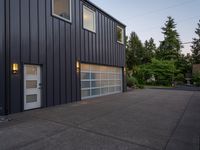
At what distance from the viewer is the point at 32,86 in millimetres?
7188

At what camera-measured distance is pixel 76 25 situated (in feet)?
31.1

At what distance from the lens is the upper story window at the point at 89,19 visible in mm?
10365

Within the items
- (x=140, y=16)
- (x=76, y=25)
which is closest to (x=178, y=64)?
(x=140, y=16)

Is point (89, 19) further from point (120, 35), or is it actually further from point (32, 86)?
point (32, 86)

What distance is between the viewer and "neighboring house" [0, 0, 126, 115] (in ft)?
20.6

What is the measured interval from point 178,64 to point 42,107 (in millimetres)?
34912

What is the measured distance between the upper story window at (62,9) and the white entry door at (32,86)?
290 cm

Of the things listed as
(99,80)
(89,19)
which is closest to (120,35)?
(89,19)

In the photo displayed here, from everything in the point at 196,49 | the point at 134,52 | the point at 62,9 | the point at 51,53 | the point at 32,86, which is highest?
the point at 196,49

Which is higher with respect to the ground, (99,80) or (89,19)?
(89,19)

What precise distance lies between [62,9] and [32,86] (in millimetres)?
4235

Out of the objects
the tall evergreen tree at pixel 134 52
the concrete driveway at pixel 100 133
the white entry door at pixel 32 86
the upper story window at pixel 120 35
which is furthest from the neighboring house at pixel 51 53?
the tall evergreen tree at pixel 134 52

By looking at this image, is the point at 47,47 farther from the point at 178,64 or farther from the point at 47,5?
the point at 178,64

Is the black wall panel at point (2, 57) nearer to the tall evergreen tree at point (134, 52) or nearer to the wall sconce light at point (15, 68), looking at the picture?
the wall sconce light at point (15, 68)
